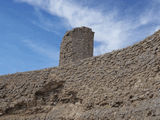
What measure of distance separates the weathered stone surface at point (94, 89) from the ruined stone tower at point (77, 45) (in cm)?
446

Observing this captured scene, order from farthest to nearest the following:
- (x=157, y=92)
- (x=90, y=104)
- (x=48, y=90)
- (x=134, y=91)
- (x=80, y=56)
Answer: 1. (x=80, y=56)
2. (x=48, y=90)
3. (x=90, y=104)
4. (x=134, y=91)
5. (x=157, y=92)

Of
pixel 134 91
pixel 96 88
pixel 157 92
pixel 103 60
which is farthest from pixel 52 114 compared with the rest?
pixel 157 92

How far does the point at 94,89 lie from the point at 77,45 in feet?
21.2

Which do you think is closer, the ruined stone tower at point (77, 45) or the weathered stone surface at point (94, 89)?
the weathered stone surface at point (94, 89)

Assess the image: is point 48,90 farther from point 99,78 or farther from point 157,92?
point 157,92

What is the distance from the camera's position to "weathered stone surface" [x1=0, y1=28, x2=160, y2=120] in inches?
231

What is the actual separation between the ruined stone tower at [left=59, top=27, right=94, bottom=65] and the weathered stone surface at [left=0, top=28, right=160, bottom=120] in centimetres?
446

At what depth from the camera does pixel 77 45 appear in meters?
13.1

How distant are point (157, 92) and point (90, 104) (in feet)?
5.68

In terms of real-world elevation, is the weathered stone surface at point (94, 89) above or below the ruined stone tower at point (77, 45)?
below

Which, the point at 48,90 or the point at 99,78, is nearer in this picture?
the point at 99,78

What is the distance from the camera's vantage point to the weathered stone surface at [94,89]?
5.87 meters

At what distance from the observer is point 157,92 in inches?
220

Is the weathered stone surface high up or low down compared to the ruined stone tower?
down
